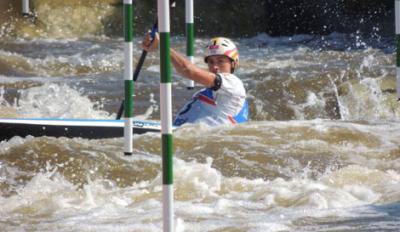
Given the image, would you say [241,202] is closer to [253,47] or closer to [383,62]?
[383,62]

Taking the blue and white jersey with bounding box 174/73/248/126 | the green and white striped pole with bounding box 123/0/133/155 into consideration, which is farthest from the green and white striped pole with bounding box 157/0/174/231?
the blue and white jersey with bounding box 174/73/248/126

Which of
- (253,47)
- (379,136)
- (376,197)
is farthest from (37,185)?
(253,47)

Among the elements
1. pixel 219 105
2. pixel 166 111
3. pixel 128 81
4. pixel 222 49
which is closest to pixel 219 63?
pixel 222 49

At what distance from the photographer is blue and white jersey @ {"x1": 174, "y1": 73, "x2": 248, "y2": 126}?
759 centimetres

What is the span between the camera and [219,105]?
7656 mm

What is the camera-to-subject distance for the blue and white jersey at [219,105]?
7.59m

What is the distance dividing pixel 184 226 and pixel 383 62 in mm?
7591

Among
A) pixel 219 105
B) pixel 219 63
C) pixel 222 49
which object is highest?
pixel 222 49

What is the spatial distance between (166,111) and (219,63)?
353 cm

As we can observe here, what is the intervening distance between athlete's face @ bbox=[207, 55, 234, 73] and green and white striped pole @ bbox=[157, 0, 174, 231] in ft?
11.3

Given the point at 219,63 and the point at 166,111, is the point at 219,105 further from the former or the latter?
the point at 166,111

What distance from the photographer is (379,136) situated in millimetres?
7680

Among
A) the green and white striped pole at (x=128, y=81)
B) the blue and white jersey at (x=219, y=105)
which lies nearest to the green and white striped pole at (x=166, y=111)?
the green and white striped pole at (x=128, y=81)

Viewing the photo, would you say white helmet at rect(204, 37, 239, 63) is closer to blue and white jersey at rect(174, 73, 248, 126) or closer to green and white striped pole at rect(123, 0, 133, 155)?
blue and white jersey at rect(174, 73, 248, 126)
